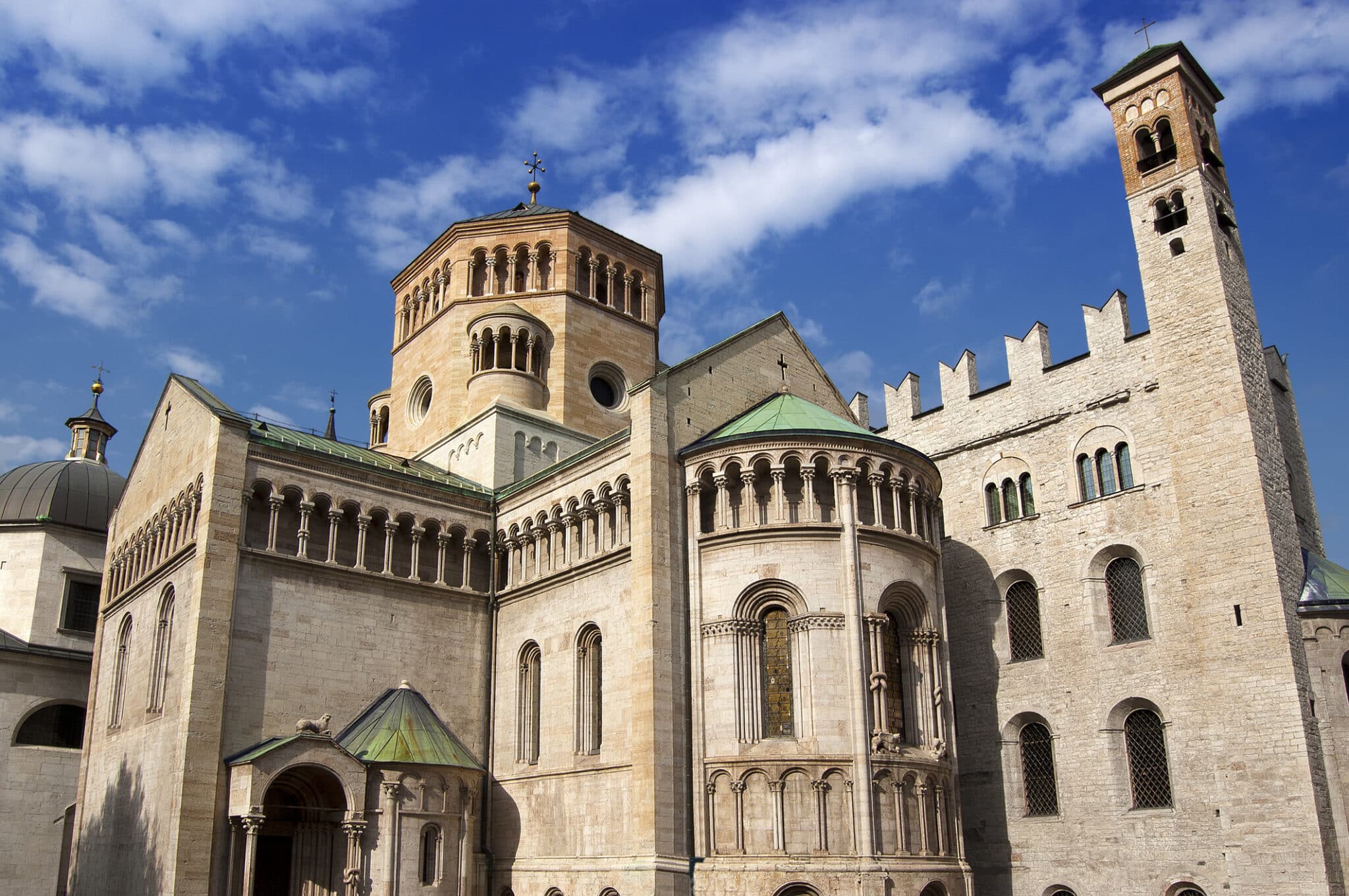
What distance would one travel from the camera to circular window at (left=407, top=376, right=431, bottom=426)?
37.7 m

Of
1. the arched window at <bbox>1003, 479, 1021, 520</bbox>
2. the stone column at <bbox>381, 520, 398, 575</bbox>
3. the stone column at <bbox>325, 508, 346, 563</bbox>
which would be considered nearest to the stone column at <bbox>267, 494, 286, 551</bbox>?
the stone column at <bbox>325, 508, 346, 563</bbox>

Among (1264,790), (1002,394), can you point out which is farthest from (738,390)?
(1264,790)

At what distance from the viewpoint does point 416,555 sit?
96.6ft

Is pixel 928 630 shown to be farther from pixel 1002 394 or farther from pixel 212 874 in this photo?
Answer: pixel 212 874

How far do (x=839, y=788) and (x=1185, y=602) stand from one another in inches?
387

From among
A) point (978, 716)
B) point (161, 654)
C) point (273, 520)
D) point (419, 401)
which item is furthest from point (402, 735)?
point (978, 716)

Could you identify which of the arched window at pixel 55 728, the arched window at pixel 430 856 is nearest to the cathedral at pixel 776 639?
the arched window at pixel 430 856

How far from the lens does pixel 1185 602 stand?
26.2 metres

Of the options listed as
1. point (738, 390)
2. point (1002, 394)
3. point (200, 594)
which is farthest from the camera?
point (1002, 394)

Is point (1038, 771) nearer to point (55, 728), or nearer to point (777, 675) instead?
point (777, 675)

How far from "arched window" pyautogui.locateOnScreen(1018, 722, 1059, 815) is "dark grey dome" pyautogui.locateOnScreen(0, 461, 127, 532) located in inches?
1257

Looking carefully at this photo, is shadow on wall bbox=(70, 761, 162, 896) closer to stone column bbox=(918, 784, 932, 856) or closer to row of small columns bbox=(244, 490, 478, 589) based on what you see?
row of small columns bbox=(244, 490, 478, 589)

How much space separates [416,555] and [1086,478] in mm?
17990

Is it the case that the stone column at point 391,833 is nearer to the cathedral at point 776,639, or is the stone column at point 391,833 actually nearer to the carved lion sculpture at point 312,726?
the cathedral at point 776,639
